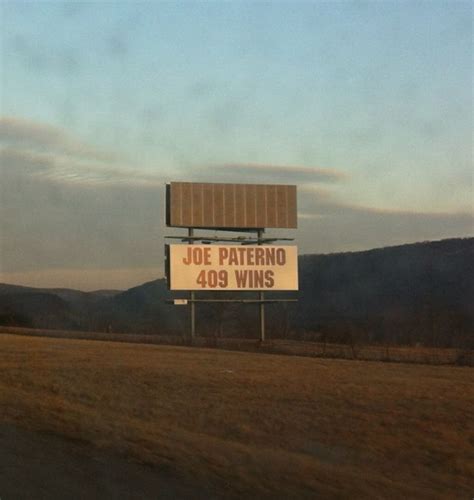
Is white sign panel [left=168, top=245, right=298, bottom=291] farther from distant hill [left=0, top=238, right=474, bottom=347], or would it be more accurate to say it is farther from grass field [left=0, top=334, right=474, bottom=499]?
distant hill [left=0, top=238, right=474, bottom=347]

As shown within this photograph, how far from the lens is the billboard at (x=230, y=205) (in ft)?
170

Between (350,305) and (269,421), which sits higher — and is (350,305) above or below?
above

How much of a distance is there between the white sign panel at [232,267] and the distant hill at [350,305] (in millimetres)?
22054

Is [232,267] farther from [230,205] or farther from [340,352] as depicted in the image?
[340,352]

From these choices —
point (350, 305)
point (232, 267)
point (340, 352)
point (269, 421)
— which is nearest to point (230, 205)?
point (232, 267)

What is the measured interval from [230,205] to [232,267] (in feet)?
11.4

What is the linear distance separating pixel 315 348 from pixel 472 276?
73959 mm

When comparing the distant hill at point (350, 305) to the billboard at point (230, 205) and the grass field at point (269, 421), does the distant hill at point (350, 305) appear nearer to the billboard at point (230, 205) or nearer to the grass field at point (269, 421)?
the billboard at point (230, 205)

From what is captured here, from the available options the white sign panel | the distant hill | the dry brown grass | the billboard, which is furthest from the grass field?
the distant hill

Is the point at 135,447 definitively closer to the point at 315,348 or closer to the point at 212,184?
the point at 315,348

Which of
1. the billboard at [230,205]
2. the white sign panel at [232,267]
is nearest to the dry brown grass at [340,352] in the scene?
the white sign panel at [232,267]

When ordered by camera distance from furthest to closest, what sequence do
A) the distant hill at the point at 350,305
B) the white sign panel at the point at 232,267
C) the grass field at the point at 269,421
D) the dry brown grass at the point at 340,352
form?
the distant hill at the point at 350,305 → the white sign panel at the point at 232,267 → the dry brown grass at the point at 340,352 → the grass field at the point at 269,421

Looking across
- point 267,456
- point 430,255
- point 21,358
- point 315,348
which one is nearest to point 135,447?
point 267,456

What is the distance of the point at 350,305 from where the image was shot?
12588 centimetres
